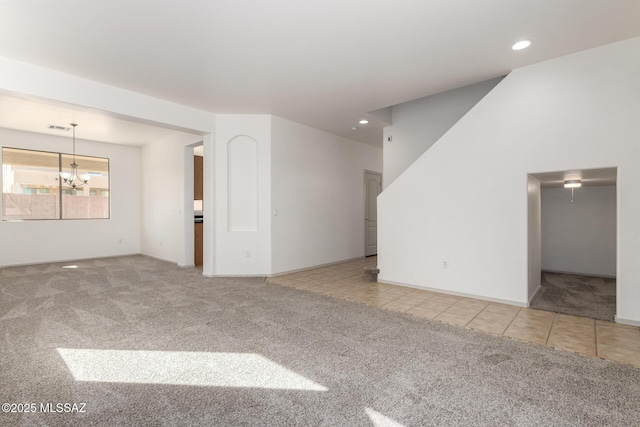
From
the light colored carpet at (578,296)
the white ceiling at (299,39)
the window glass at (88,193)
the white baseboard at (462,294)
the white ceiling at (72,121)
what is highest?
the white ceiling at (72,121)

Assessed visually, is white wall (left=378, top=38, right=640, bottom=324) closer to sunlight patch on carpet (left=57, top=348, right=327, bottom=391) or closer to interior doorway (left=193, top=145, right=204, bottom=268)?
sunlight patch on carpet (left=57, top=348, right=327, bottom=391)

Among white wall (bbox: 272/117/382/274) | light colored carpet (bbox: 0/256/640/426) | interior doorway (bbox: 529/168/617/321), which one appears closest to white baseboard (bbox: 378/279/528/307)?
interior doorway (bbox: 529/168/617/321)

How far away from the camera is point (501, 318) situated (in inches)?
132

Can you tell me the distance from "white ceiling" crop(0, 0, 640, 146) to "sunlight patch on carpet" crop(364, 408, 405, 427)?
9.75 ft

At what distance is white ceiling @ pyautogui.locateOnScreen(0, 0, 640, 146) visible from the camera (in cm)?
260

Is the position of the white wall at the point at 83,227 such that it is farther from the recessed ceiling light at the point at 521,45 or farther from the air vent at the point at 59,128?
the recessed ceiling light at the point at 521,45

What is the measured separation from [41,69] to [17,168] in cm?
452

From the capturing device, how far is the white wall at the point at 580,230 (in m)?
5.31

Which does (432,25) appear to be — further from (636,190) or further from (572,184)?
(572,184)

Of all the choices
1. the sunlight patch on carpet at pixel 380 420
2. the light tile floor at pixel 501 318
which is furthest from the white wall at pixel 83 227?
the sunlight patch on carpet at pixel 380 420

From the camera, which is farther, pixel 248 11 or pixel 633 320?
pixel 633 320

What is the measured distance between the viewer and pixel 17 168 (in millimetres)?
6668

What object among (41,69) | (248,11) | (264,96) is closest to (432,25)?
(248,11)

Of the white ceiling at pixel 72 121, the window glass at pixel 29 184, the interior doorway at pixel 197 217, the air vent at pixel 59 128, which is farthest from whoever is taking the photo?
the interior doorway at pixel 197 217
